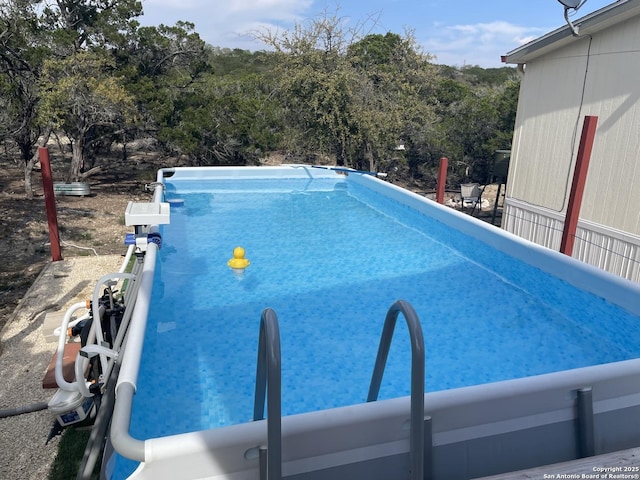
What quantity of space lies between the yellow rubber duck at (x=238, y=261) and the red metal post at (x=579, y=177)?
3746 millimetres

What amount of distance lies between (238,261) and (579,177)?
4029 mm

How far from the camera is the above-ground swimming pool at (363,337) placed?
80.1 inches

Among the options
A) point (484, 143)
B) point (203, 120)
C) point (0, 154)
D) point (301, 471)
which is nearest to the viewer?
point (301, 471)

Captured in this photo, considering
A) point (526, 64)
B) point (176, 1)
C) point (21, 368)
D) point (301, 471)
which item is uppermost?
point (176, 1)

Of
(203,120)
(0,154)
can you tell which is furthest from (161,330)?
(0,154)

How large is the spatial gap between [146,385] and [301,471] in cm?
212

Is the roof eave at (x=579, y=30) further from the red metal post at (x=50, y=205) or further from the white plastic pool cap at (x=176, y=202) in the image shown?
the red metal post at (x=50, y=205)

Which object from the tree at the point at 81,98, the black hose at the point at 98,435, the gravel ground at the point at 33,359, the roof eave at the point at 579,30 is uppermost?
the roof eave at the point at 579,30

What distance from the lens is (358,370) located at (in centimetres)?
400

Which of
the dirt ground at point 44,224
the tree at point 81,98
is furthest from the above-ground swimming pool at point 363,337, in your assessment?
the tree at point 81,98

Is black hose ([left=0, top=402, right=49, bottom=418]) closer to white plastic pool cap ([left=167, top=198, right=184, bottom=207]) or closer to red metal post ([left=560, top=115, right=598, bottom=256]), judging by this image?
red metal post ([left=560, top=115, right=598, bottom=256])

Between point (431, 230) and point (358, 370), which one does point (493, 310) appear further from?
point (431, 230)

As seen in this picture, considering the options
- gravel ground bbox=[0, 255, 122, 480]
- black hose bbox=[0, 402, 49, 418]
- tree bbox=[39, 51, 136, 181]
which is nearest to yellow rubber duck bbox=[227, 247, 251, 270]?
gravel ground bbox=[0, 255, 122, 480]

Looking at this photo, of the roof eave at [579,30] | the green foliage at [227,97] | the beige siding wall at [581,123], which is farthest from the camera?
the green foliage at [227,97]
